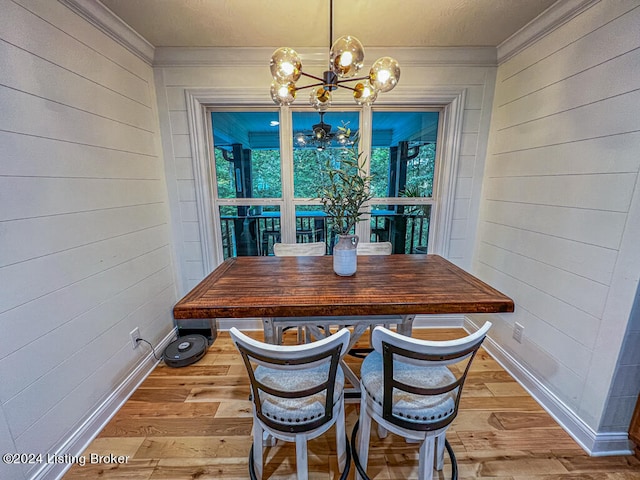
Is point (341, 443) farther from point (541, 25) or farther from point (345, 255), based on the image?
point (541, 25)

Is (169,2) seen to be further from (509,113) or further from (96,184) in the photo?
(509,113)

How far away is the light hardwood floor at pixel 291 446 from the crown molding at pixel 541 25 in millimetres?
2500

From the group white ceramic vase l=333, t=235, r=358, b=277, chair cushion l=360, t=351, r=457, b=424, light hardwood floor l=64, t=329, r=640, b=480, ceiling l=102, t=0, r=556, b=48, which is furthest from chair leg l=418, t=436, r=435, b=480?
ceiling l=102, t=0, r=556, b=48

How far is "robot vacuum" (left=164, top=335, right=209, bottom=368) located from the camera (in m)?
2.08

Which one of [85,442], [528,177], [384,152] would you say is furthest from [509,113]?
[85,442]

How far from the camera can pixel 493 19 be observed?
69.0 inches

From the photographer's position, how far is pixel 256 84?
2.21m

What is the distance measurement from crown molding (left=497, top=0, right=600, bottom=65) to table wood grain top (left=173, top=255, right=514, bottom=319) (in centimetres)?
170

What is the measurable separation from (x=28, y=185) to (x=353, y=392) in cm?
206

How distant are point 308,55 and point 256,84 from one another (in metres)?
0.51

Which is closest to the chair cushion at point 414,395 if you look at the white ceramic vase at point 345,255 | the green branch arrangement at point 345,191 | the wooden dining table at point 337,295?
the wooden dining table at point 337,295

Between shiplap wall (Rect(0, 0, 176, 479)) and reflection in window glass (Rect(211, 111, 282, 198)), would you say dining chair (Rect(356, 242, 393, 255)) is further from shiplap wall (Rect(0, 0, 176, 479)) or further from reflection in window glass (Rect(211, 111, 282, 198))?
shiplap wall (Rect(0, 0, 176, 479))

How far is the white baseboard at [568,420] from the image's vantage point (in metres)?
1.39

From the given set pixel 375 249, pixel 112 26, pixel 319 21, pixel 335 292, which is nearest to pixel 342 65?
pixel 319 21
